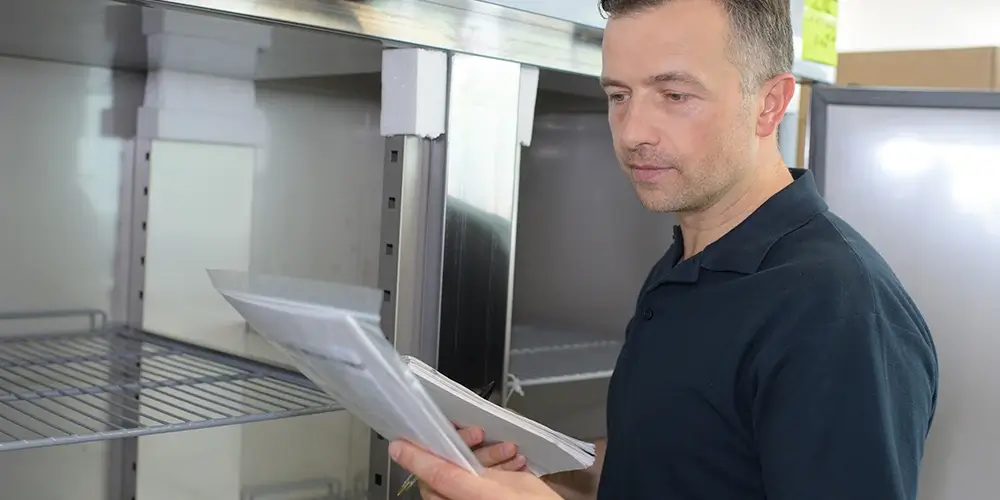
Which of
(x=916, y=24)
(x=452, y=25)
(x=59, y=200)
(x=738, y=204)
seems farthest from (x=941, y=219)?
(x=916, y=24)

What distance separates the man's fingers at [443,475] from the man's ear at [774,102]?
360mm

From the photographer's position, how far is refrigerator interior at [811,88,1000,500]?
3.53 ft

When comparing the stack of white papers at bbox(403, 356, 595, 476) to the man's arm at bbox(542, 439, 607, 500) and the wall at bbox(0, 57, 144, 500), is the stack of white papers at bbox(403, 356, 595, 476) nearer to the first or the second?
the man's arm at bbox(542, 439, 607, 500)

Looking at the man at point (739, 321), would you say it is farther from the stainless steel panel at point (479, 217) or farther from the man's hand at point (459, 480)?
the stainless steel panel at point (479, 217)

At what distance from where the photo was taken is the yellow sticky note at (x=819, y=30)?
1.11 m

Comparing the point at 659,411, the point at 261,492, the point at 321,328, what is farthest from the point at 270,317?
the point at 261,492

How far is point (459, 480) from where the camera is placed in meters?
0.63

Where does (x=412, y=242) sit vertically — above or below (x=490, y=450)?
above

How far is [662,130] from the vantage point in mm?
719

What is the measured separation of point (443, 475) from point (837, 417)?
258 millimetres

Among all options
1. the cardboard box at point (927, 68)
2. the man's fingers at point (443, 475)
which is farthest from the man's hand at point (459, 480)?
the cardboard box at point (927, 68)

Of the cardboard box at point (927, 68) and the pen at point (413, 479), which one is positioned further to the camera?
the cardboard box at point (927, 68)

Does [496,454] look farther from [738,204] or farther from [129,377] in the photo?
[129,377]

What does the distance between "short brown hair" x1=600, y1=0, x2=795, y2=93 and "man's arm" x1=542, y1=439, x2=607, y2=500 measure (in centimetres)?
52
